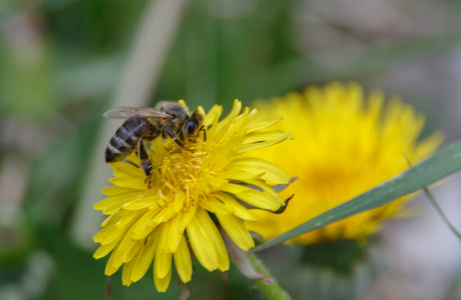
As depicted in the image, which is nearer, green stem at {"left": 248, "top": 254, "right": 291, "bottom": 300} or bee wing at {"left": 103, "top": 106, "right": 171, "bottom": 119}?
green stem at {"left": 248, "top": 254, "right": 291, "bottom": 300}

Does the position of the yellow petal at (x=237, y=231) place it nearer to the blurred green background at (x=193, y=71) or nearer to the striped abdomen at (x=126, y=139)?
the striped abdomen at (x=126, y=139)

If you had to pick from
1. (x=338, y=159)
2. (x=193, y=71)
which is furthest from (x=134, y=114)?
(x=193, y=71)

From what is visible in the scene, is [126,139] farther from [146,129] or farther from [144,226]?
[144,226]

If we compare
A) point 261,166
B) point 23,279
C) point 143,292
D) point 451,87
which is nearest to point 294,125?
point 143,292

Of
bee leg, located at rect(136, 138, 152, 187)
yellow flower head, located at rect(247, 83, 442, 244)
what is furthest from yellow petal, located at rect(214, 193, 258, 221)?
yellow flower head, located at rect(247, 83, 442, 244)

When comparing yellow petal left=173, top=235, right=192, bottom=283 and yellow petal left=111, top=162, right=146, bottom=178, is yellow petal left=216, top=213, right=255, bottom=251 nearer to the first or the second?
yellow petal left=173, top=235, right=192, bottom=283

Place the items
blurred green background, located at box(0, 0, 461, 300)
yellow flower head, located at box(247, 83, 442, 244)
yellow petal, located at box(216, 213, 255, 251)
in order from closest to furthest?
yellow petal, located at box(216, 213, 255, 251)
yellow flower head, located at box(247, 83, 442, 244)
blurred green background, located at box(0, 0, 461, 300)
